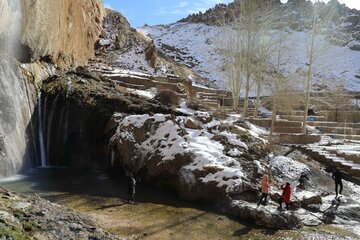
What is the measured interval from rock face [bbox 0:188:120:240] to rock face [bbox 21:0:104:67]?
13.1m

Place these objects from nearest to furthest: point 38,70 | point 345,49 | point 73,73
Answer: point 38,70
point 73,73
point 345,49

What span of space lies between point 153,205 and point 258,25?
20438 mm

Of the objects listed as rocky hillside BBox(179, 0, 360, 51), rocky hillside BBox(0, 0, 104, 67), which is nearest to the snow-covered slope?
rocky hillside BBox(179, 0, 360, 51)

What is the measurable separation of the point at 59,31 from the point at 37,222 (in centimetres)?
1944

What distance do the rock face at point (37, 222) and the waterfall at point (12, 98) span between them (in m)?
8.03

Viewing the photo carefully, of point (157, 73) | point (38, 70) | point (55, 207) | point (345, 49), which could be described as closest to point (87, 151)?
point (38, 70)

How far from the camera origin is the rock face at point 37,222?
5805mm

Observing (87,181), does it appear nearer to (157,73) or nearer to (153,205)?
(153,205)

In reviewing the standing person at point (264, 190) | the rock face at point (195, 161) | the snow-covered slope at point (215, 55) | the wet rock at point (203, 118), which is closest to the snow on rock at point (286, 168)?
the rock face at point (195, 161)

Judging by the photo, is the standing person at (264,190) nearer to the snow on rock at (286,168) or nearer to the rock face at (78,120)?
the snow on rock at (286,168)

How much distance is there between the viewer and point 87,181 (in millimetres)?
14773

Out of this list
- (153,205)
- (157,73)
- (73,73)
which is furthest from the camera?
(157,73)

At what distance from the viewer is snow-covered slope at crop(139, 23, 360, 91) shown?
5462 cm

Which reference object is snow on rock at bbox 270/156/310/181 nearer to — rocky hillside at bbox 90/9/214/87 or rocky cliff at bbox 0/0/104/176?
rocky cliff at bbox 0/0/104/176
